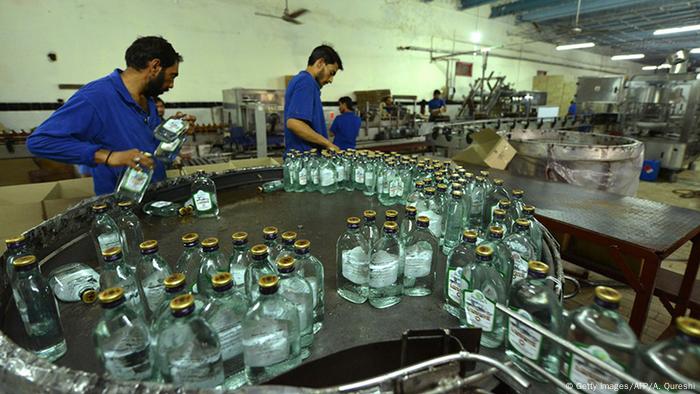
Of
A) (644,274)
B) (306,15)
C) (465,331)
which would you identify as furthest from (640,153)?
(306,15)

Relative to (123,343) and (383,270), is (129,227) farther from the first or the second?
(383,270)

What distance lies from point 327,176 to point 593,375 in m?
1.37

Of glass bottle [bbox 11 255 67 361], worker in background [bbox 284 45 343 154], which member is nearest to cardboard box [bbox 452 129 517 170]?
worker in background [bbox 284 45 343 154]

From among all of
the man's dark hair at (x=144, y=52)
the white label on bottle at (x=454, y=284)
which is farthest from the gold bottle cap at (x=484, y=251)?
the man's dark hair at (x=144, y=52)

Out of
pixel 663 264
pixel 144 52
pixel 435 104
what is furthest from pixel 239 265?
pixel 435 104

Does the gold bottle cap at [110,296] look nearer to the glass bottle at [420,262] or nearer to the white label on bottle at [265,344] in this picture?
the white label on bottle at [265,344]

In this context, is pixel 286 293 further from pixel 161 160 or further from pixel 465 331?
pixel 161 160

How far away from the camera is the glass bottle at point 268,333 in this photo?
24.5 inches

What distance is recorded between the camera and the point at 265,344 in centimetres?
63

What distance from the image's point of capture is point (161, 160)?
1.80 metres

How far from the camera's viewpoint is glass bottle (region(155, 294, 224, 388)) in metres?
0.57

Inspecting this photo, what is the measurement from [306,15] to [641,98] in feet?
20.5

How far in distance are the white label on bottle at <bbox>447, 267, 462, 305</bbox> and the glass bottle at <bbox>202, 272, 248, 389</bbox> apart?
1.63ft

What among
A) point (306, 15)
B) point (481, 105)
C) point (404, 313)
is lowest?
point (404, 313)
